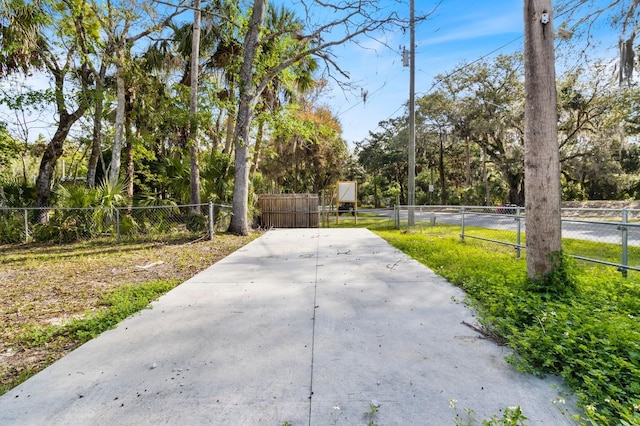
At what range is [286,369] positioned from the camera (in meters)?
2.12

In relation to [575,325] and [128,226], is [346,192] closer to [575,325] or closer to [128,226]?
[128,226]

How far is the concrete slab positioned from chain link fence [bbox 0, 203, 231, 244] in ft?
19.1

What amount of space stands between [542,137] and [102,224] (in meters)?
9.53

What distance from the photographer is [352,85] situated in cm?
1021

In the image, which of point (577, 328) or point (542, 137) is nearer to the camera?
point (577, 328)

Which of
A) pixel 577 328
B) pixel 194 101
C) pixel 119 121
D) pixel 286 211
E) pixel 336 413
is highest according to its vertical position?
pixel 194 101

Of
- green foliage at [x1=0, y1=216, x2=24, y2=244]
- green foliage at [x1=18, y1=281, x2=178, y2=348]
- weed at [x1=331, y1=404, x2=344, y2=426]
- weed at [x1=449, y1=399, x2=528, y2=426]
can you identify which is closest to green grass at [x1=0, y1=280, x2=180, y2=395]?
green foliage at [x1=18, y1=281, x2=178, y2=348]

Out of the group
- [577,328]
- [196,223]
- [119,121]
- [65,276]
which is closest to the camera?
[577,328]

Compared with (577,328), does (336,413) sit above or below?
below

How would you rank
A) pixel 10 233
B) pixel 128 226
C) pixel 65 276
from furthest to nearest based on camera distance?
pixel 128 226, pixel 10 233, pixel 65 276

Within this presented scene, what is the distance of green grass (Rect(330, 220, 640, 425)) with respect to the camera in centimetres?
171

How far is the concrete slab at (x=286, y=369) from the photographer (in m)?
1.70

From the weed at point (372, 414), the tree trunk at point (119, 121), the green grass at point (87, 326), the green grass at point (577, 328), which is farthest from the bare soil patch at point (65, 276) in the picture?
the green grass at point (577, 328)

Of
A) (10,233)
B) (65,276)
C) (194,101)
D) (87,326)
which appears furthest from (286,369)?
(10,233)
